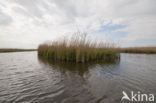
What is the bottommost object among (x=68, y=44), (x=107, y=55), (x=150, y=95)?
(x=150, y=95)

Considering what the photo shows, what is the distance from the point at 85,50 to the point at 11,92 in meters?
5.93

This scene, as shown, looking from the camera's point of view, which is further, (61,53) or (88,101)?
(61,53)

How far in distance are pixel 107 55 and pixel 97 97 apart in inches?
327

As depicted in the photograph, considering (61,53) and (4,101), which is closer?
(4,101)

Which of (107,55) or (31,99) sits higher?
(107,55)

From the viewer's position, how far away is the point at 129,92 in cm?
260

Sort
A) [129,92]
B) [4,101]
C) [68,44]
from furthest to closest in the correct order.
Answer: [68,44]
[129,92]
[4,101]

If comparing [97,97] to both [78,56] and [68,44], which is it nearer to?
[78,56]

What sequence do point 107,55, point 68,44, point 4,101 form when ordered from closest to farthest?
point 4,101
point 68,44
point 107,55

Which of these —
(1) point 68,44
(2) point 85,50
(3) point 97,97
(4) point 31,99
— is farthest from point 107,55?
(4) point 31,99

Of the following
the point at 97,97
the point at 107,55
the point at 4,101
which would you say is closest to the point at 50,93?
the point at 4,101

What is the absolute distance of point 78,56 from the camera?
7539 mm

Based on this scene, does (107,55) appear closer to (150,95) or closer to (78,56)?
(78,56)

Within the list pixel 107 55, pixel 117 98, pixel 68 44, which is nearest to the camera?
pixel 117 98
